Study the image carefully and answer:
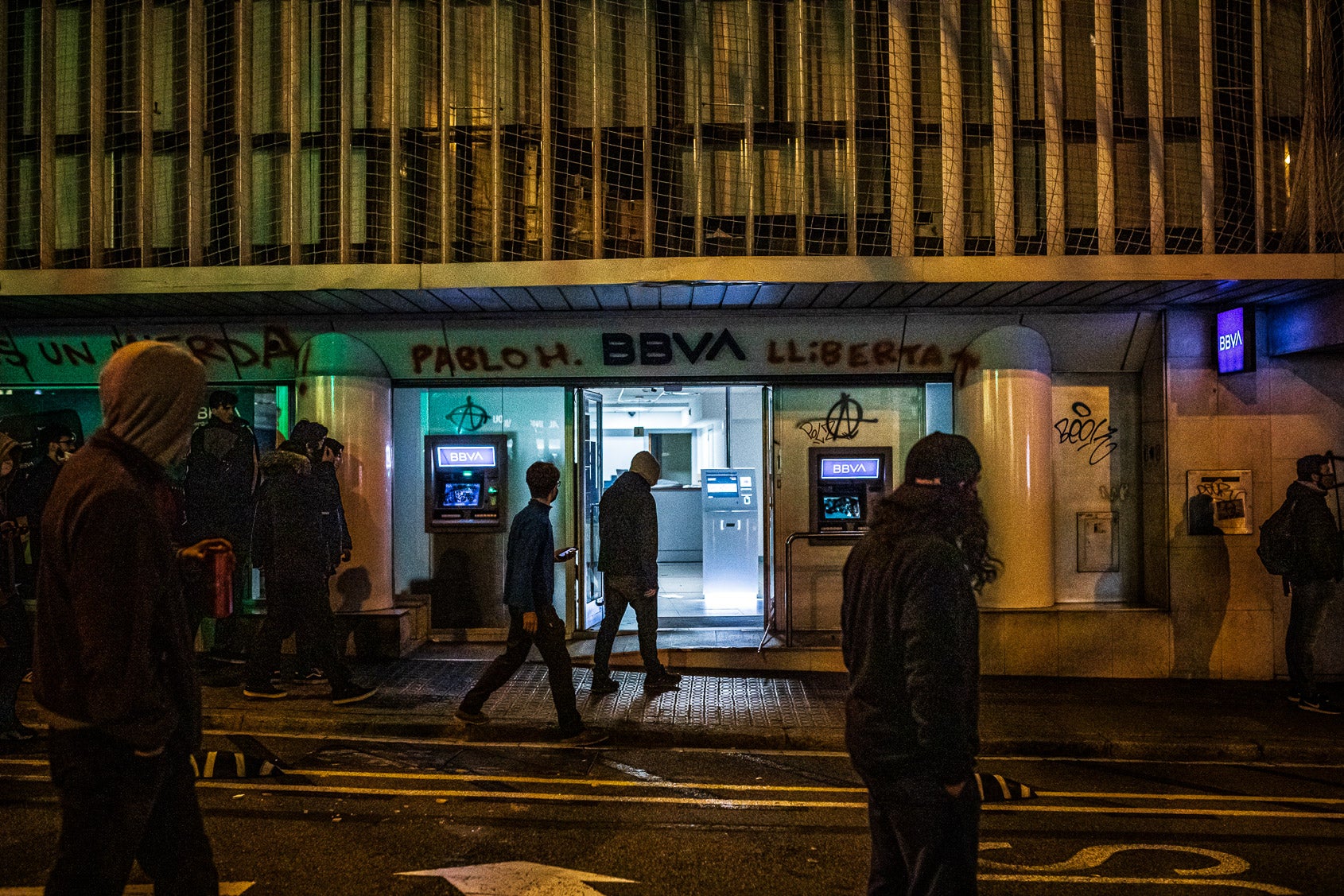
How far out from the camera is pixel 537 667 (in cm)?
908

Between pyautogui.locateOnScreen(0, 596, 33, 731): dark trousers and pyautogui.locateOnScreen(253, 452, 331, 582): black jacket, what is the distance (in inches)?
64.7

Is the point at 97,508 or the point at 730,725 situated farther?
the point at 730,725

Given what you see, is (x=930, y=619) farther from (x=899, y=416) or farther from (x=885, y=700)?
(x=899, y=416)

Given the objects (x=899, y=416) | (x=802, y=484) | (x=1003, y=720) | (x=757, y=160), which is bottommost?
(x=1003, y=720)

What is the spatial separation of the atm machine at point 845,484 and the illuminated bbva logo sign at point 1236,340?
3304 mm

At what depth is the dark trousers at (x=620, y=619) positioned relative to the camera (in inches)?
316

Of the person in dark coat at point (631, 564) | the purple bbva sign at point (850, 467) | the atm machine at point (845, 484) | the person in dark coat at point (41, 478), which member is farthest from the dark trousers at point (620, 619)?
the person in dark coat at point (41, 478)

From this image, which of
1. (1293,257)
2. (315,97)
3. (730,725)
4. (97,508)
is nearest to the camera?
(97,508)

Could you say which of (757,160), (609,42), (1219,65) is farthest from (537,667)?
(1219,65)

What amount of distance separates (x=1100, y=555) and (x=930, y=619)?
7816 millimetres

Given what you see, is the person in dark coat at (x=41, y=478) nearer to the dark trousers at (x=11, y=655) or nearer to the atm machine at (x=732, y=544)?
the dark trousers at (x=11, y=655)

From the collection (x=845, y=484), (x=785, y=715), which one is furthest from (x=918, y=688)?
(x=845, y=484)

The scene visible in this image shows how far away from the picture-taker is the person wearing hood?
20.6 ft

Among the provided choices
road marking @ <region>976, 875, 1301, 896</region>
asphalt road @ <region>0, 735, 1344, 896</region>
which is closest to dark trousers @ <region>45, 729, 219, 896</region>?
asphalt road @ <region>0, 735, 1344, 896</region>
